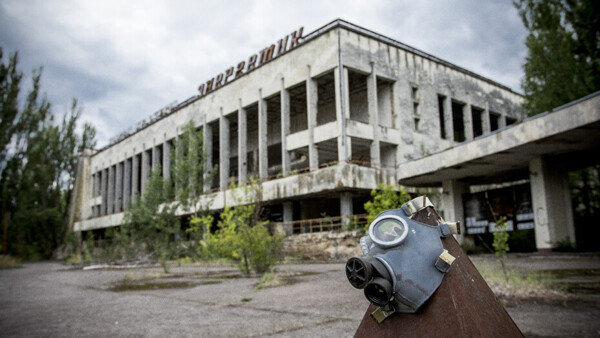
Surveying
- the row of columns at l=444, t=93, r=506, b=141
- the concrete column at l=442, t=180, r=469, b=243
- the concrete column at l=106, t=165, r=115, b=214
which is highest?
the row of columns at l=444, t=93, r=506, b=141

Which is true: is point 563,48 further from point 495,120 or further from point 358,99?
point 495,120

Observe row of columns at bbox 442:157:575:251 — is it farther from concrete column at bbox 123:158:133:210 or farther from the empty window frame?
concrete column at bbox 123:158:133:210

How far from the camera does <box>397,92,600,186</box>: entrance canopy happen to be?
36.8ft

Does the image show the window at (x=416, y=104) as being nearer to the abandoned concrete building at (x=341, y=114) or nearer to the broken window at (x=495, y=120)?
the abandoned concrete building at (x=341, y=114)

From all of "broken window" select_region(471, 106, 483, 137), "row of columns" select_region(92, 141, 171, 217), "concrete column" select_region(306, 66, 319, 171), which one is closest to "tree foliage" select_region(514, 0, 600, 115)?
"broken window" select_region(471, 106, 483, 137)

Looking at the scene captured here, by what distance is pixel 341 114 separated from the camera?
2292 centimetres

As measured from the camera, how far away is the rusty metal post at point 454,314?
4.87 feet

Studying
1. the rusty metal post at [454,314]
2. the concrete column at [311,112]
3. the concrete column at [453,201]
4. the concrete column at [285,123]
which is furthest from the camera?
the concrete column at [285,123]

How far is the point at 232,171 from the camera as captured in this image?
4203 centimetres

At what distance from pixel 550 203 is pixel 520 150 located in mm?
2924

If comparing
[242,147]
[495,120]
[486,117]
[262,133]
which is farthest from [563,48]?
[242,147]

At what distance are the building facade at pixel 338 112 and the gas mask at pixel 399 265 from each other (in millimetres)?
19577

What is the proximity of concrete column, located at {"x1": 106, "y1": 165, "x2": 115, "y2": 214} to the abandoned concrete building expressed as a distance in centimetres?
1652

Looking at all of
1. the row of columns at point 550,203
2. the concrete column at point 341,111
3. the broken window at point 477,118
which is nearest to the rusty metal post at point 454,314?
the row of columns at point 550,203
